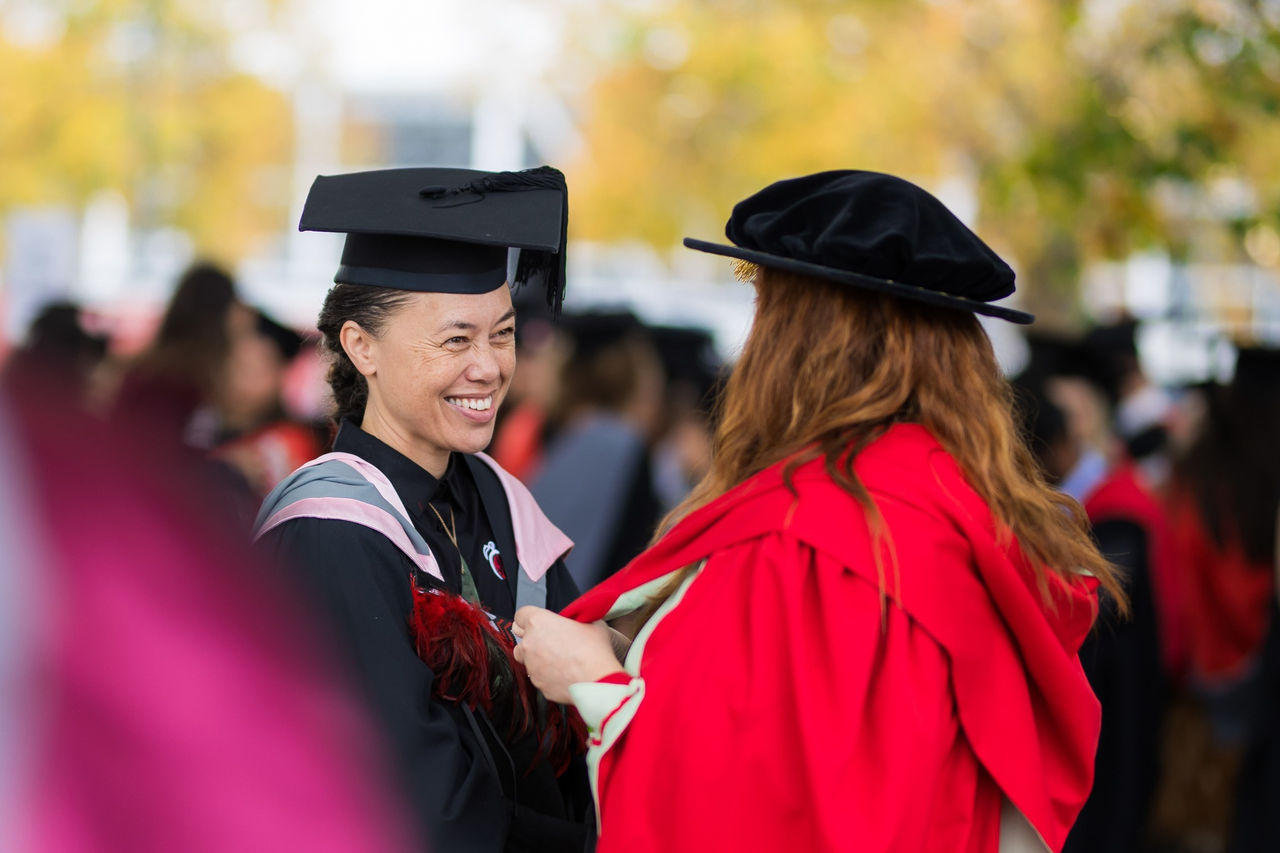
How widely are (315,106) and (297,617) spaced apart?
31892mm

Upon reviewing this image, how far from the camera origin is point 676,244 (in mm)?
26875

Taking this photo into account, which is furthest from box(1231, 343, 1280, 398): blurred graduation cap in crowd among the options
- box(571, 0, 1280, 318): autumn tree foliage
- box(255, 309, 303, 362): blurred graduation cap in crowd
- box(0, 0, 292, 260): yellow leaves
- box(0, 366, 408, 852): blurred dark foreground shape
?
box(0, 0, 292, 260): yellow leaves

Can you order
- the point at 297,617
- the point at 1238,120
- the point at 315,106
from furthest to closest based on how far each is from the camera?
the point at 315,106 < the point at 1238,120 < the point at 297,617

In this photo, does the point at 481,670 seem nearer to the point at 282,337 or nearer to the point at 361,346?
the point at 361,346

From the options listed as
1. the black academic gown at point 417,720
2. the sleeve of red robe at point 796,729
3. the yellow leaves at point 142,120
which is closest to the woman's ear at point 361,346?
the black academic gown at point 417,720

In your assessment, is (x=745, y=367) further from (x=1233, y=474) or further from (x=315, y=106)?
(x=315, y=106)

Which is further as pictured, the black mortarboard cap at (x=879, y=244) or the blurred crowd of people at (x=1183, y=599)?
the blurred crowd of people at (x=1183, y=599)

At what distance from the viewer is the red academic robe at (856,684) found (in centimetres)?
216

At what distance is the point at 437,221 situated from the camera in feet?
8.61

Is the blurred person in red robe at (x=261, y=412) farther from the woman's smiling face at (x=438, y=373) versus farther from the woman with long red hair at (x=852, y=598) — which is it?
the woman with long red hair at (x=852, y=598)

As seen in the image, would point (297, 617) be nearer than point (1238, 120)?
Yes

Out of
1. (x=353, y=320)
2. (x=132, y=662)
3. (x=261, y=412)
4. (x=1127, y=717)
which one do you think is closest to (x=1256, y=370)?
(x=1127, y=717)

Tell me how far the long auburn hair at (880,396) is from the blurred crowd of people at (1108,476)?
7.62 feet

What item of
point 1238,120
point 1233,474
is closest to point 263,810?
point 1233,474
